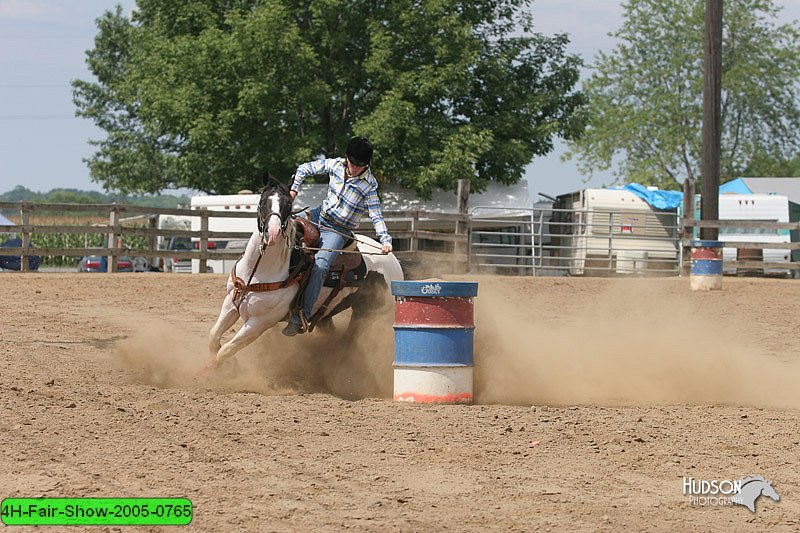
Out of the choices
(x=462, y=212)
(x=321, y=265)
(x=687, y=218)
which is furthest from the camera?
(x=687, y=218)

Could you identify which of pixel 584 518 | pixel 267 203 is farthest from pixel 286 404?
pixel 584 518

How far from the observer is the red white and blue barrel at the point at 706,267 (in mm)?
19828

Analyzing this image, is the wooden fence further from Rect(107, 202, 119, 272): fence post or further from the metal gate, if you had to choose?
the metal gate

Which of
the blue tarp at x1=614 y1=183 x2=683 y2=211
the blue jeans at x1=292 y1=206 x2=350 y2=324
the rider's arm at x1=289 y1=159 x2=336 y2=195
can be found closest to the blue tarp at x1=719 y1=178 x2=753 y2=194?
the blue tarp at x1=614 y1=183 x2=683 y2=211

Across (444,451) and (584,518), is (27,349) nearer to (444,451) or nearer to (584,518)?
(444,451)

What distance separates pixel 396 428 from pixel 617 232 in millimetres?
23770

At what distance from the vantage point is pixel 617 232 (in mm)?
29562

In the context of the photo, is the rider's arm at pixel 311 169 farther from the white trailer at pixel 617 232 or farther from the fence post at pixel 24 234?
the white trailer at pixel 617 232

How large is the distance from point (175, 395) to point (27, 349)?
114 inches

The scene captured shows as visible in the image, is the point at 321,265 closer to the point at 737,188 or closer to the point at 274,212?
the point at 274,212

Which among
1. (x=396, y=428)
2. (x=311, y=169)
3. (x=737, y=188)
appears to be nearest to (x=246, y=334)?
(x=311, y=169)

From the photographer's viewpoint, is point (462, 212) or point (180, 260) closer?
point (462, 212)

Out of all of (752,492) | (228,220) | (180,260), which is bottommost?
(752,492)

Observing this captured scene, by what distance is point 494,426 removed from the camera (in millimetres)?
6859
